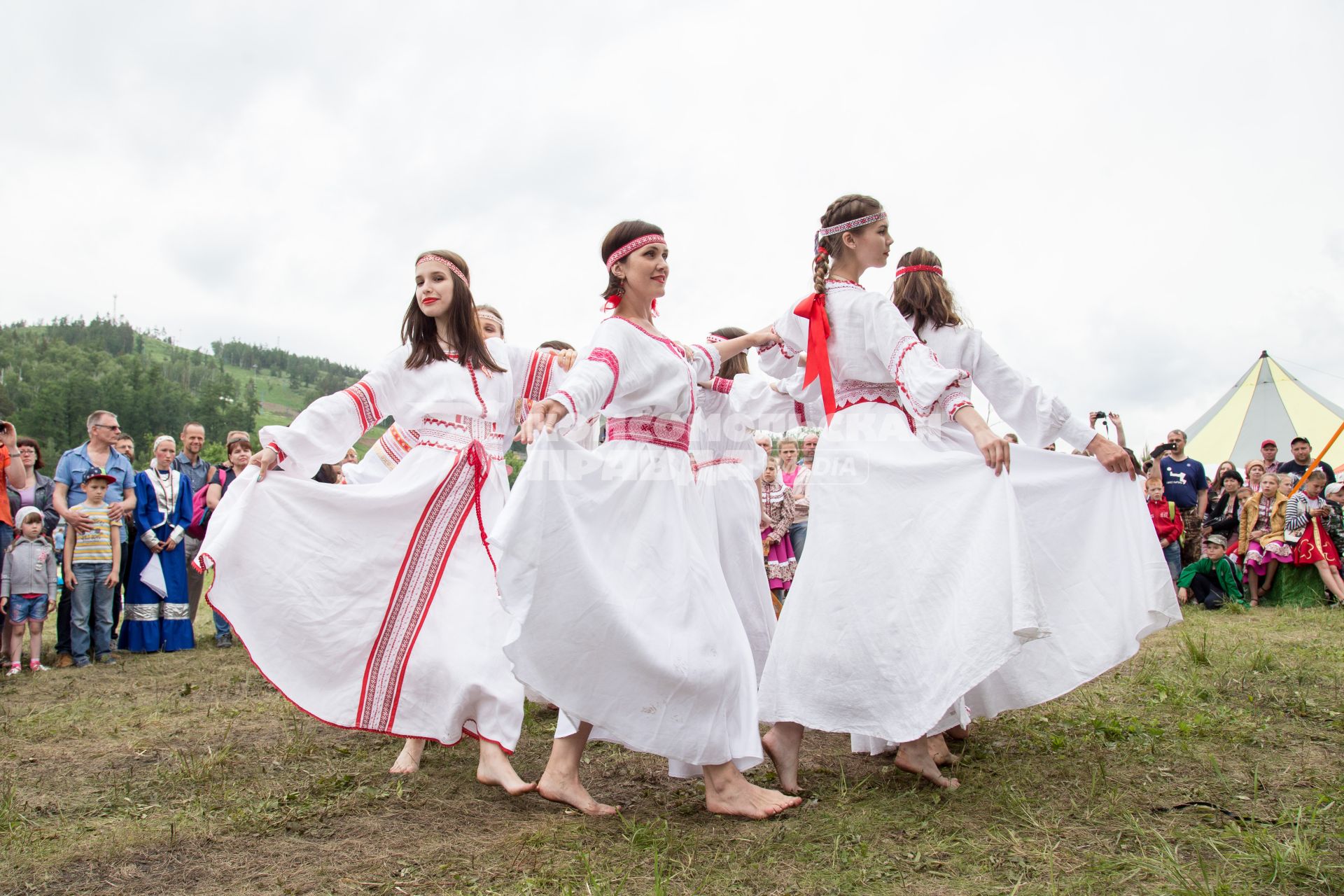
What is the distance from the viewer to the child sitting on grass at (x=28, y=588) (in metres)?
6.46

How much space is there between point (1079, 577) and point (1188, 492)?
7.78 meters

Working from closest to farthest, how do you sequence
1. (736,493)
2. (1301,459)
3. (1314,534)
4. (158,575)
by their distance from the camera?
(736,493) < (158,575) < (1314,534) < (1301,459)

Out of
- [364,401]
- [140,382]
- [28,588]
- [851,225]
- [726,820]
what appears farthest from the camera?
[140,382]

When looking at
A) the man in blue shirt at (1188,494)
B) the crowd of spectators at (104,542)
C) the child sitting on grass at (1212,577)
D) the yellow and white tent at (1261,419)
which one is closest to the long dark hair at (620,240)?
the crowd of spectators at (104,542)

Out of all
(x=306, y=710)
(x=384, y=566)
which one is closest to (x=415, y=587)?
(x=384, y=566)

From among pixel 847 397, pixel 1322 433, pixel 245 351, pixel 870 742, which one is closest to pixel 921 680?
pixel 870 742

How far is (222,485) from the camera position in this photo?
26.6ft

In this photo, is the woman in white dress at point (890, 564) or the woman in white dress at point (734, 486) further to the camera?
the woman in white dress at point (734, 486)

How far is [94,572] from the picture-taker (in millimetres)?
7000

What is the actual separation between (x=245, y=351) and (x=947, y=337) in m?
179

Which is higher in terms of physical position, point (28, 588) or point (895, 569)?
point (895, 569)

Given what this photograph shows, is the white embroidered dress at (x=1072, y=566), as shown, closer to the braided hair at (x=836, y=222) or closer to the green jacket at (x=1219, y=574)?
the braided hair at (x=836, y=222)

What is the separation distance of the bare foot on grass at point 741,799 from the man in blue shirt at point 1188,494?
8.56m

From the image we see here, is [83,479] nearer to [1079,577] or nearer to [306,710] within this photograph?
[306,710]
